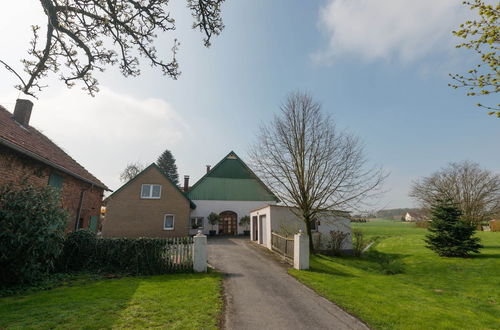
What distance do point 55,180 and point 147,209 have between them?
1041 centimetres

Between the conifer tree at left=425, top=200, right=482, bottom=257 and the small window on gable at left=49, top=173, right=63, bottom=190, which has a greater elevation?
the small window on gable at left=49, top=173, right=63, bottom=190

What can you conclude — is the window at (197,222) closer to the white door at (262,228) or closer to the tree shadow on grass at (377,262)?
the white door at (262,228)

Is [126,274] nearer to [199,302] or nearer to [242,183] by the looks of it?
[199,302]

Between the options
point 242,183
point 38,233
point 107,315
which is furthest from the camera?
point 242,183

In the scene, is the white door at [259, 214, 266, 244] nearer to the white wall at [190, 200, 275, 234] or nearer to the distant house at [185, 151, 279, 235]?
the distant house at [185, 151, 279, 235]

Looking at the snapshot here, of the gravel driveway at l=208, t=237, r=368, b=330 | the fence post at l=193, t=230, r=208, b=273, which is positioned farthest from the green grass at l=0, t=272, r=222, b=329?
the fence post at l=193, t=230, r=208, b=273

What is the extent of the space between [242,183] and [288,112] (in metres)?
17.3

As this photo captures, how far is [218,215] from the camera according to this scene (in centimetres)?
2886

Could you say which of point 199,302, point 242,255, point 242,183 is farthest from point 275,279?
point 242,183

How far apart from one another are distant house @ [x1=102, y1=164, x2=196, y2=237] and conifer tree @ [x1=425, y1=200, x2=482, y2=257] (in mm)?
21572

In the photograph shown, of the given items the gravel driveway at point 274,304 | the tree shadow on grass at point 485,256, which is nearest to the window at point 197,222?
the gravel driveway at point 274,304

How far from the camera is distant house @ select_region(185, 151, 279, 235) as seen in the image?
29.0 metres

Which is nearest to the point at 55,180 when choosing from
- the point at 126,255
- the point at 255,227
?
the point at 126,255

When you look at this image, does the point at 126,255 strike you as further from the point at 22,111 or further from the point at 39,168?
the point at 22,111
